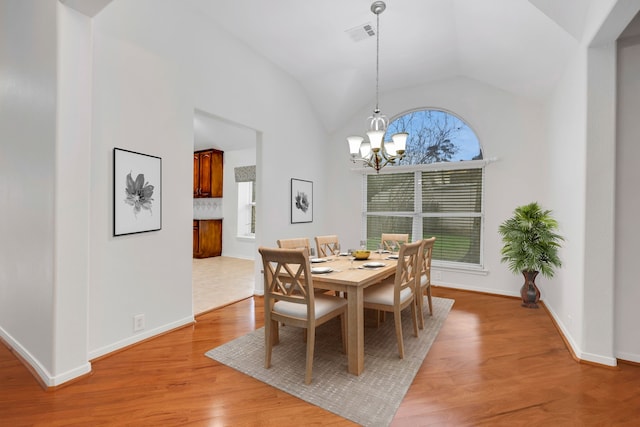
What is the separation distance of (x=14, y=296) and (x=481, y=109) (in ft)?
19.1

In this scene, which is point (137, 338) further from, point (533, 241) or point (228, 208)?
point (228, 208)

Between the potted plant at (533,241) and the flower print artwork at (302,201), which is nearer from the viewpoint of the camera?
the potted plant at (533,241)

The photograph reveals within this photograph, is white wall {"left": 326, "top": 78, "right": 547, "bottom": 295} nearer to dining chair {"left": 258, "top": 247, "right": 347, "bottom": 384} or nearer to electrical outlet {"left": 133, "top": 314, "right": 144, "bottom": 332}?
dining chair {"left": 258, "top": 247, "right": 347, "bottom": 384}

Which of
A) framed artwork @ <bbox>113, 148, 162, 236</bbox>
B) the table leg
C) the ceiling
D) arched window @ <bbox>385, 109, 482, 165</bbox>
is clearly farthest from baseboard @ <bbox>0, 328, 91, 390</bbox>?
arched window @ <bbox>385, 109, 482, 165</bbox>

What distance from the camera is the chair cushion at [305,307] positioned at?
2.28 m

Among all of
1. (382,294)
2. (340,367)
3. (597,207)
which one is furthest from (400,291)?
(597,207)

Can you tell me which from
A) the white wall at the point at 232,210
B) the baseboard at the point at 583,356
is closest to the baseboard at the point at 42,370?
the baseboard at the point at 583,356

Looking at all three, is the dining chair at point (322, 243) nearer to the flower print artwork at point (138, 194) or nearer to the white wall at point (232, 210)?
the flower print artwork at point (138, 194)

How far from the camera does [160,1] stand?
291 centimetres

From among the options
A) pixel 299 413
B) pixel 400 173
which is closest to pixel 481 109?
pixel 400 173

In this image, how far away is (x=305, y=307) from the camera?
232cm

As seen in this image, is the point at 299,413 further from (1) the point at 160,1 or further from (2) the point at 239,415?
(1) the point at 160,1

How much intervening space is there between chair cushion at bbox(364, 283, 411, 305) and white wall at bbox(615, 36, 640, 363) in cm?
167

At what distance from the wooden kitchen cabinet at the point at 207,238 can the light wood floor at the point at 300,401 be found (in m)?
4.71
